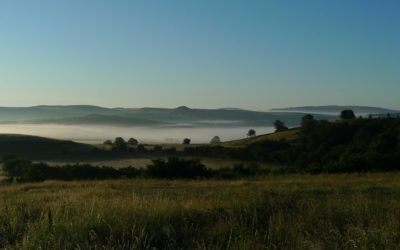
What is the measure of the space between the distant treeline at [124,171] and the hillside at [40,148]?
38.0 metres

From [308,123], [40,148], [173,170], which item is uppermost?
[308,123]

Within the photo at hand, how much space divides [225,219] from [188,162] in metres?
A: 32.4

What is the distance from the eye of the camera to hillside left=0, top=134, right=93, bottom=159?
9919 cm

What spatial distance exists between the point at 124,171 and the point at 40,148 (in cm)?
5967

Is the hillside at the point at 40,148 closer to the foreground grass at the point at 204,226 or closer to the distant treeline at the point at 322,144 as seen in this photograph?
the distant treeline at the point at 322,144

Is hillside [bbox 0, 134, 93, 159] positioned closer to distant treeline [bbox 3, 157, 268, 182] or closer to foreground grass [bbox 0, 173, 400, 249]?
distant treeline [bbox 3, 157, 268, 182]

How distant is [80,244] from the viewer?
22.0 feet

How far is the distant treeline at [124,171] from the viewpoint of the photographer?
38.6 m

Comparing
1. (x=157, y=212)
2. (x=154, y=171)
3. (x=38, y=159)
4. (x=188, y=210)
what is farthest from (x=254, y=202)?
(x=38, y=159)

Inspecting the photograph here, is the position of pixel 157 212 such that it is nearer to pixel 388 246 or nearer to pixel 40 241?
pixel 40 241

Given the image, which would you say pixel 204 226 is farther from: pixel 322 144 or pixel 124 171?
pixel 322 144

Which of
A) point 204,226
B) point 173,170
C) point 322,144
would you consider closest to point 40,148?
point 322,144

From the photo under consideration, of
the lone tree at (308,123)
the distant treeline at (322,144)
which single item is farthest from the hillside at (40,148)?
the lone tree at (308,123)

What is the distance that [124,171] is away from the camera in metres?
50.4
